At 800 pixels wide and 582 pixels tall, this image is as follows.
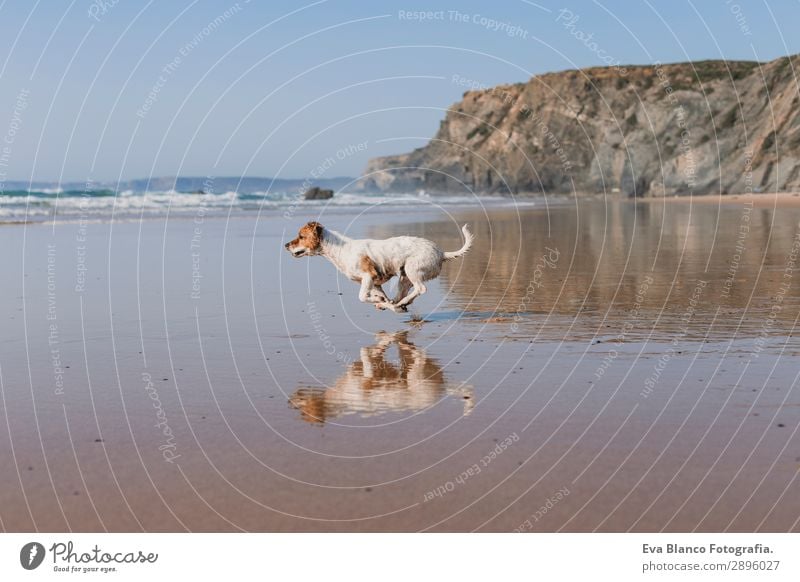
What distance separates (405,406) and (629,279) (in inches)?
457

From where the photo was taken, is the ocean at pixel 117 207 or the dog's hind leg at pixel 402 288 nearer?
the dog's hind leg at pixel 402 288

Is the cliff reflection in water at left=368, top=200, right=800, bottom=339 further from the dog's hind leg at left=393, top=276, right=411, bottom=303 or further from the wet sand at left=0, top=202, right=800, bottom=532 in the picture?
the dog's hind leg at left=393, top=276, right=411, bottom=303

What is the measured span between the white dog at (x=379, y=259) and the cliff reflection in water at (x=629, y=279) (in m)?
1.42

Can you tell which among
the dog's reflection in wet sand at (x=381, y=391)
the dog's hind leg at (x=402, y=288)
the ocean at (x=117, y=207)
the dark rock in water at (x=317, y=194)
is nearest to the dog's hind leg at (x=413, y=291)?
the dog's hind leg at (x=402, y=288)

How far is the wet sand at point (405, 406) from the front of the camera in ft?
22.0

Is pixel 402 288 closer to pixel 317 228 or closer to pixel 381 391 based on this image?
pixel 317 228

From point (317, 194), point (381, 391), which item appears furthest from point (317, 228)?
point (317, 194)

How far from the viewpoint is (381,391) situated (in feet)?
33.6

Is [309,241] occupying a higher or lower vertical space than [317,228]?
lower

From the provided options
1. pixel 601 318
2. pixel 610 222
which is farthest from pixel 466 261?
pixel 610 222

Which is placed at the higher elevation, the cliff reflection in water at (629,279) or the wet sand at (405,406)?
the cliff reflection in water at (629,279)

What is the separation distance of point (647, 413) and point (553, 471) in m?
2.01

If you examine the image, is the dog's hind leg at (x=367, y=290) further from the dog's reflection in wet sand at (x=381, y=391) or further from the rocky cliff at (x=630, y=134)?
the rocky cliff at (x=630, y=134)

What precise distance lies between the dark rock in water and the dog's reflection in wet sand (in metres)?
85.2
